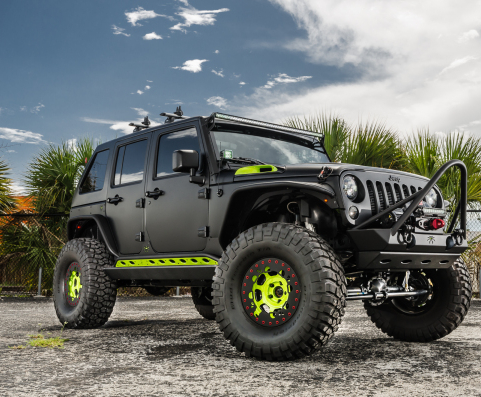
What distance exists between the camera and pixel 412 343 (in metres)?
5.10

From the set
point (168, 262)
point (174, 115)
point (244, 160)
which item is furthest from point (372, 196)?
point (174, 115)

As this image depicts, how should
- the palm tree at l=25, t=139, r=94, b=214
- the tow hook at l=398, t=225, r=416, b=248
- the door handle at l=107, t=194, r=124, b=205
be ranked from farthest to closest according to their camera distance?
the palm tree at l=25, t=139, r=94, b=214
the door handle at l=107, t=194, r=124, b=205
the tow hook at l=398, t=225, r=416, b=248

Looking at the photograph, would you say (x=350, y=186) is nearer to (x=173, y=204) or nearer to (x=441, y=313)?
(x=441, y=313)

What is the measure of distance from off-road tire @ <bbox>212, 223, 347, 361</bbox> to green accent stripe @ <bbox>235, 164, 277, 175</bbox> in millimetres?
560

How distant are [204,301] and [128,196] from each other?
1946 mm

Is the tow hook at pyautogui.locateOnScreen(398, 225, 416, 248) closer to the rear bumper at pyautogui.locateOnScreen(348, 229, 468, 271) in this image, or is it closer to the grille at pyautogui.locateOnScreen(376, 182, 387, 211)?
the rear bumper at pyautogui.locateOnScreen(348, 229, 468, 271)

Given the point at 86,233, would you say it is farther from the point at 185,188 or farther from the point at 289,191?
the point at 289,191

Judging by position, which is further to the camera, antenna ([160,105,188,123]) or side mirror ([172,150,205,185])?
antenna ([160,105,188,123])

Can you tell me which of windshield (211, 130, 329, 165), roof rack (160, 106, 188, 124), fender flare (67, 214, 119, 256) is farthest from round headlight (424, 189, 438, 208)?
fender flare (67, 214, 119, 256)

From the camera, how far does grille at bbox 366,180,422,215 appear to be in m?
4.34

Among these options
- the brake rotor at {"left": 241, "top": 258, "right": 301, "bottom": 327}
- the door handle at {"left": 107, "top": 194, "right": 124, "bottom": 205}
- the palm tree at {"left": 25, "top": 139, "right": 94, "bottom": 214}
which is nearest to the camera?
the brake rotor at {"left": 241, "top": 258, "right": 301, "bottom": 327}

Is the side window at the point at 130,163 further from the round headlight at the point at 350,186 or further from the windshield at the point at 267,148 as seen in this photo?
the round headlight at the point at 350,186

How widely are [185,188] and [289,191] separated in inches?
54.1

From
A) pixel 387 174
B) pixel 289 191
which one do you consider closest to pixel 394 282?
pixel 387 174
